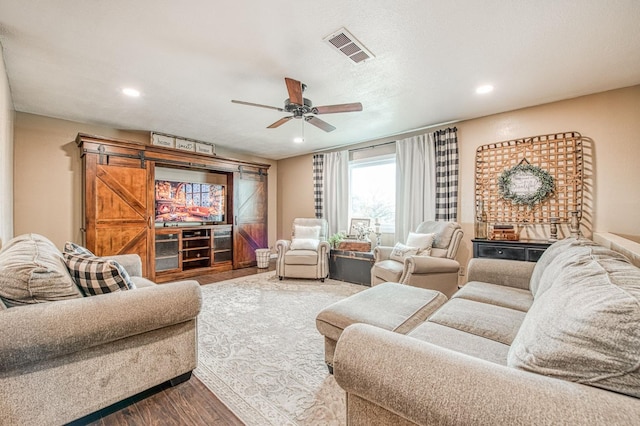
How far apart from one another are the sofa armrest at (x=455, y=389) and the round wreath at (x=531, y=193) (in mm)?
3373

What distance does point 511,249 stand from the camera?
126 inches

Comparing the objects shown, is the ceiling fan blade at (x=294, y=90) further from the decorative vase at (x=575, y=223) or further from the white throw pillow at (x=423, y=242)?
the decorative vase at (x=575, y=223)

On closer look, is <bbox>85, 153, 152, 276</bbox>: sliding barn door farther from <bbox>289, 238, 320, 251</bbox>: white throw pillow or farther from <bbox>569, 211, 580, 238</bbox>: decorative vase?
<bbox>569, 211, 580, 238</bbox>: decorative vase

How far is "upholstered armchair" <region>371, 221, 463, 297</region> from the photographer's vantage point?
2877mm

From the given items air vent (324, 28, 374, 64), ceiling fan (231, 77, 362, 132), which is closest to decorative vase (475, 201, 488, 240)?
ceiling fan (231, 77, 362, 132)

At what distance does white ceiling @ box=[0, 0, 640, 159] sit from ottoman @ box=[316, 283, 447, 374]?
1.96 m

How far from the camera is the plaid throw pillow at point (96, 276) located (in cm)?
156

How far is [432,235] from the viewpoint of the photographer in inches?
139

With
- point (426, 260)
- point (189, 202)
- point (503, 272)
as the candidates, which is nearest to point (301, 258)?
point (426, 260)

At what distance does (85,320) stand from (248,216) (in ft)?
14.2

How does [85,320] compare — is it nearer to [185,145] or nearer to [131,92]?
[131,92]

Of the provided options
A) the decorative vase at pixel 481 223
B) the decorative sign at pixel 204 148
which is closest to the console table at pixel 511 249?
the decorative vase at pixel 481 223

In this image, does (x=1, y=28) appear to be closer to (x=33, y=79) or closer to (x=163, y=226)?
(x=33, y=79)

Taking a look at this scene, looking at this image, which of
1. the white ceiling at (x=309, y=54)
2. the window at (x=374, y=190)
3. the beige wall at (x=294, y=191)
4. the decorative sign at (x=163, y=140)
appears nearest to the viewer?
the white ceiling at (x=309, y=54)
